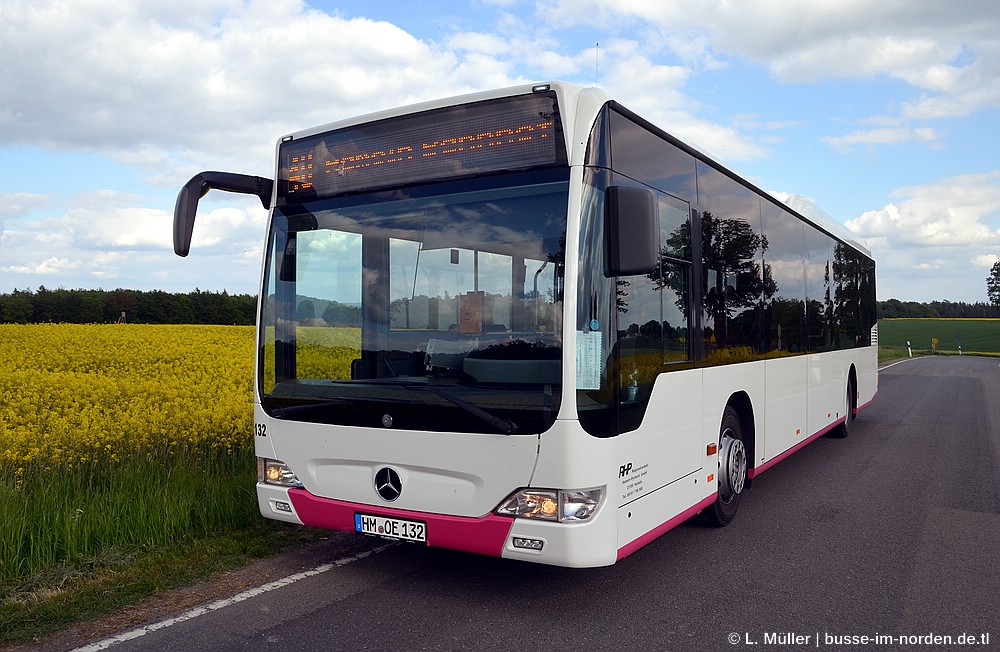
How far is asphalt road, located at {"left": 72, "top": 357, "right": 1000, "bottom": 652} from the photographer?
13.5ft

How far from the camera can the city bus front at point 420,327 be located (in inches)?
168

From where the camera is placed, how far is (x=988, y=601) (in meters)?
4.69

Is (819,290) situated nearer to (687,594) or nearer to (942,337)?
(687,594)

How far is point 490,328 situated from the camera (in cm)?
447

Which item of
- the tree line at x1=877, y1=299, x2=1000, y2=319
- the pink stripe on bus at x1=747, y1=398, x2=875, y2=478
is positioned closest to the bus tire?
the pink stripe on bus at x1=747, y1=398, x2=875, y2=478

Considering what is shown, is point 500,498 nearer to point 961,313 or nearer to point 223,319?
point 223,319

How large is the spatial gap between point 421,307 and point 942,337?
79.7 metres

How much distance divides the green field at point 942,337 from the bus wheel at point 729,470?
49909 millimetres

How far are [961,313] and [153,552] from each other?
121 m

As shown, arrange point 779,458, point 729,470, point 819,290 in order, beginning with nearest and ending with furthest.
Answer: point 729,470 < point 779,458 < point 819,290

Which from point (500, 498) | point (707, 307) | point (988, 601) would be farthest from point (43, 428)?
point (988, 601)

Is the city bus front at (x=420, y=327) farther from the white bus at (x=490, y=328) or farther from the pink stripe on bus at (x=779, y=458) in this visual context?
the pink stripe on bus at (x=779, y=458)

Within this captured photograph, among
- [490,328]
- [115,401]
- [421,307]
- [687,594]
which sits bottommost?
[687,594]

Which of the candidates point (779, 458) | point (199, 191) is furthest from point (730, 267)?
Answer: point (199, 191)
